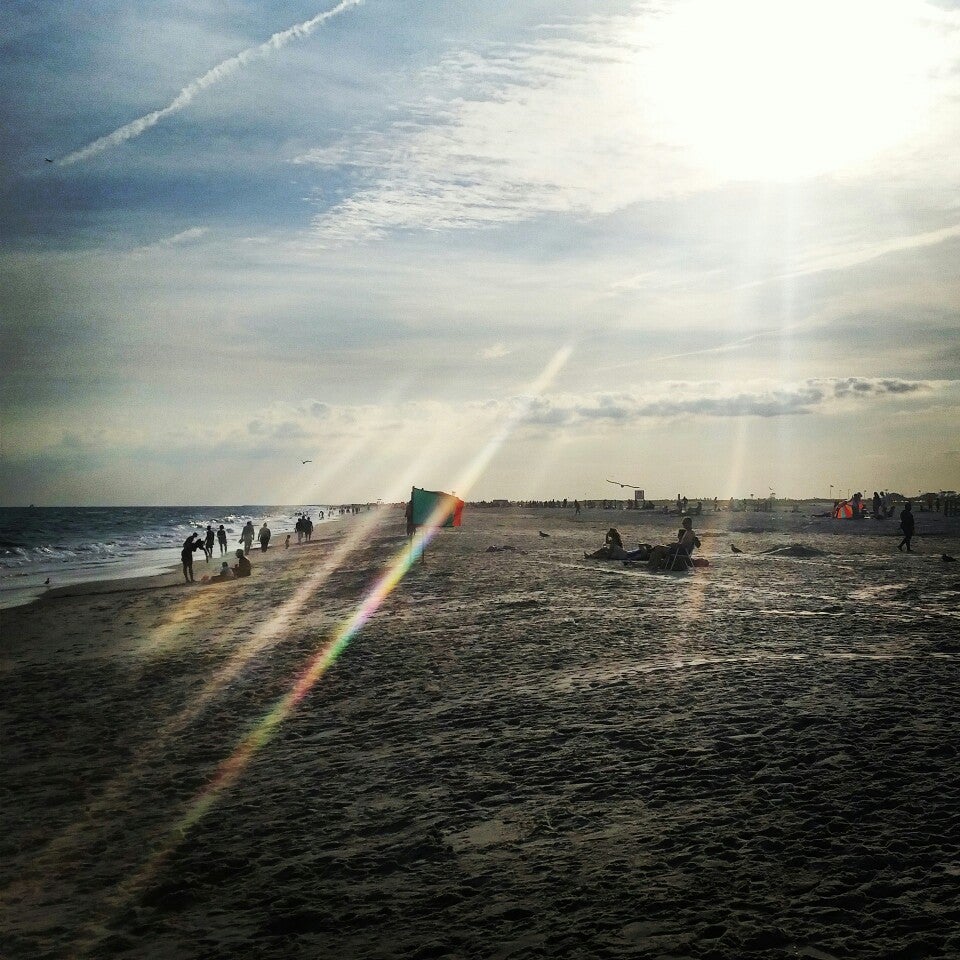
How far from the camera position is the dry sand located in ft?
15.9

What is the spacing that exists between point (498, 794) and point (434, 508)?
27502 millimetres

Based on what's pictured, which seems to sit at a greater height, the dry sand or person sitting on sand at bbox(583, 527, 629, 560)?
person sitting on sand at bbox(583, 527, 629, 560)

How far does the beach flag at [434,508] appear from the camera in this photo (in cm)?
3359

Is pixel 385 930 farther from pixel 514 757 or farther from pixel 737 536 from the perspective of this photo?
pixel 737 536

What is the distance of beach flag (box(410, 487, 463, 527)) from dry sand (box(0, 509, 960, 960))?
17.5 metres

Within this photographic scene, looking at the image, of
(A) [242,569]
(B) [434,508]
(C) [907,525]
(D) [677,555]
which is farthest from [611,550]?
(A) [242,569]

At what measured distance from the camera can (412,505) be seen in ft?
110

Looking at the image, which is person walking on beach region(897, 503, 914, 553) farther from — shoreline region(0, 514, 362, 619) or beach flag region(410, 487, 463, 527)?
shoreline region(0, 514, 362, 619)

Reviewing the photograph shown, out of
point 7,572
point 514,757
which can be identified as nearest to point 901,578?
point 514,757

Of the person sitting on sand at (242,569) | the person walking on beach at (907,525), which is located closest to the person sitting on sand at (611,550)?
the person walking on beach at (907,525)

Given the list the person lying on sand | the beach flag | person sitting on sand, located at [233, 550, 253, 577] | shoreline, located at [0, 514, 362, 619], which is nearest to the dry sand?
the person lying on sand

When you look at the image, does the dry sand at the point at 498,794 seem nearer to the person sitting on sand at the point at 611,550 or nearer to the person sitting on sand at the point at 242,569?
the person sitting on sand at the point at 611,550

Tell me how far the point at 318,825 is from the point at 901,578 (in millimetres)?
22129

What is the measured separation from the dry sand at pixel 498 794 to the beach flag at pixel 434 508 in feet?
57.6
